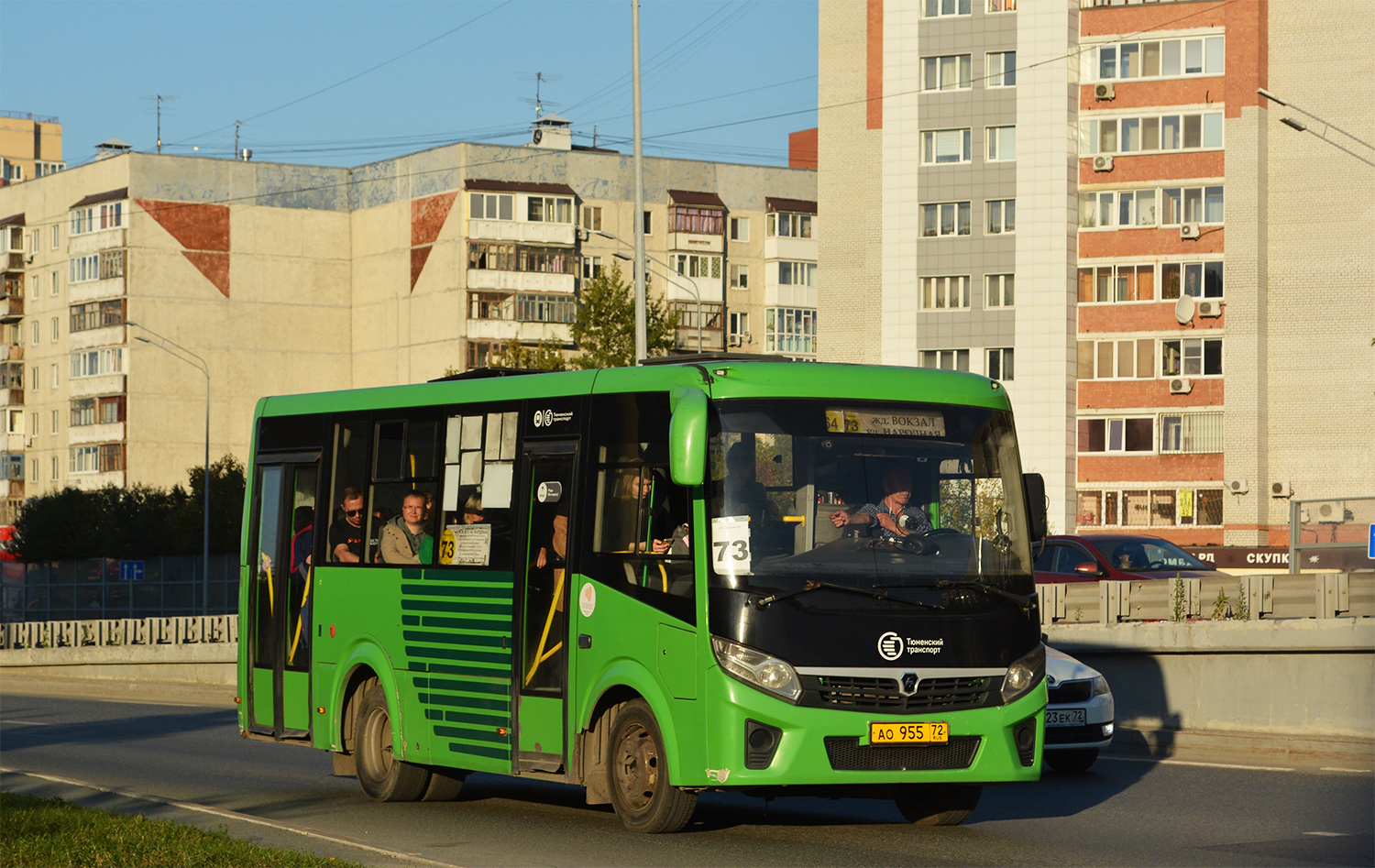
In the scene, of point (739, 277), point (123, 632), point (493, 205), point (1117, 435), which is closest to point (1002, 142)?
point (1117, 435)

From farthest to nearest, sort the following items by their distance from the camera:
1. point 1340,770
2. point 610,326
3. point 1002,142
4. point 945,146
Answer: point 945,146 → point 1002,142 → point 610,326 → point 1340,770

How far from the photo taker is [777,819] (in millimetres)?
13242

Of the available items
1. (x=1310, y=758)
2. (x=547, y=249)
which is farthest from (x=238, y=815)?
(x=547, y=249)

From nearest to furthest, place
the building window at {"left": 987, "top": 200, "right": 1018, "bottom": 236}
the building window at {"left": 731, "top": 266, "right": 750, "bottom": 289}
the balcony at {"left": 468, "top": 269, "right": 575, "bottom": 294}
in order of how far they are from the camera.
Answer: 1. the building window at {"left": 987, "top": 200, "right": 1018, "bottom": 236}
2. the balcony at {"left": 468, "top": 269, "right": 575, "bottom": 294}
3. the building window at {"left": 731, "top": 266, "right": 750, "bottom": 289}

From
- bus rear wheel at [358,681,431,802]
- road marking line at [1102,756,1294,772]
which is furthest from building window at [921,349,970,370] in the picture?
bus rear wheel at [358,681,431,802]

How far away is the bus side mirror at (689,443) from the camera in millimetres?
11047

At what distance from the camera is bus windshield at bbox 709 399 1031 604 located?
11.4 meters

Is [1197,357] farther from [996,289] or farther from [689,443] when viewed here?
[689,443]

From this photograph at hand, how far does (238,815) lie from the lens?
1330 cm

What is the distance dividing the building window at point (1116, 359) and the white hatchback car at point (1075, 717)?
5567 centimetres

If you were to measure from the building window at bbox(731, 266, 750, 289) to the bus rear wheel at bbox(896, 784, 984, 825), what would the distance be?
299ft

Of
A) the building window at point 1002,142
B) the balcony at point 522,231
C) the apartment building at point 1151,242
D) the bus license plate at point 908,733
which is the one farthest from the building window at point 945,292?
the bus license plate at point 908,733

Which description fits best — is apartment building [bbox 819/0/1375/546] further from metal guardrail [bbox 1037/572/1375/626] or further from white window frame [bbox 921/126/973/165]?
metal guardrail [bbox 1037/572/1375/626]

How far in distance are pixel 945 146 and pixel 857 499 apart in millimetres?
61769
